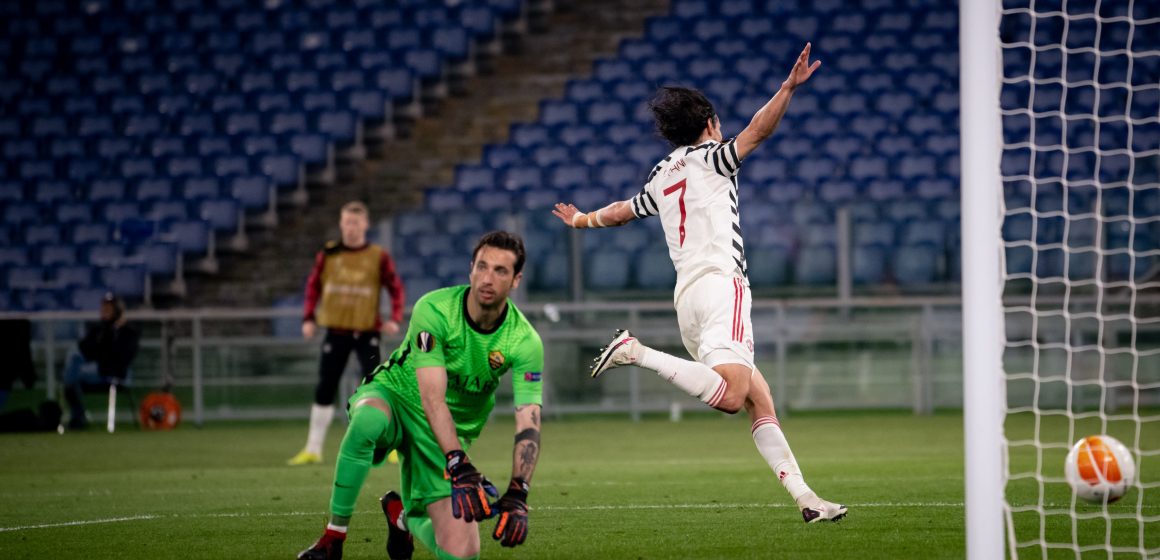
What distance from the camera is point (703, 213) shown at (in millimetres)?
6293

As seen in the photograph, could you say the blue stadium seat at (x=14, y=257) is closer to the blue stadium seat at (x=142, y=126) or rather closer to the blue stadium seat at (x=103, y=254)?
the blue stadium seat at (x=103, y=254)

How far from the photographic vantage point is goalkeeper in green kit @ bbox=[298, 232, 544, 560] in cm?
473

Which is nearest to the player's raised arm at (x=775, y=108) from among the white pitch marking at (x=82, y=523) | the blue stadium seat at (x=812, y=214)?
Result: the white pitch marking at (x=82, y=523)

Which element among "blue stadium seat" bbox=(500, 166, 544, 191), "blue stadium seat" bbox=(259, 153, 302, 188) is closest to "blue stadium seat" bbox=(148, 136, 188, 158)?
"blue stadium seat" bbox=(259, 153, 302, 188)

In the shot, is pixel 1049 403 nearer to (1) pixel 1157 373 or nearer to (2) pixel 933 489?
(1) pixel 1157 373

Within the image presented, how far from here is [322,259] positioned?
10.7m

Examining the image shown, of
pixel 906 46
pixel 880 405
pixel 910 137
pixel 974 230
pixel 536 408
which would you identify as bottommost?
pixel 880 405

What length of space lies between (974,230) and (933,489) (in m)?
3.96

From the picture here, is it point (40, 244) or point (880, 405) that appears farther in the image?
point (40, 244)

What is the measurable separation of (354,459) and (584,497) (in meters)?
2.65

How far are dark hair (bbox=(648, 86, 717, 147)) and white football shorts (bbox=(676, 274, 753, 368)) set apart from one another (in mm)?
702

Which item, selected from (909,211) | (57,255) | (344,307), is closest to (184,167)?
(57,255)

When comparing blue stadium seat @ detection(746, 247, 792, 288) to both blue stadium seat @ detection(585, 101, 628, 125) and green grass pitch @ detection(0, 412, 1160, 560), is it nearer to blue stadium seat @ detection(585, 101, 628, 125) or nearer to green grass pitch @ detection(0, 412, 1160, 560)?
green grass pitch @ detection(0, 412, 1160, 560)

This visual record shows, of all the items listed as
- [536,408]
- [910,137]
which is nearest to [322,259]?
[536,408]
